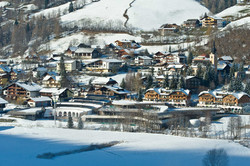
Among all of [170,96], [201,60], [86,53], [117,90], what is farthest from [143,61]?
[170,96]

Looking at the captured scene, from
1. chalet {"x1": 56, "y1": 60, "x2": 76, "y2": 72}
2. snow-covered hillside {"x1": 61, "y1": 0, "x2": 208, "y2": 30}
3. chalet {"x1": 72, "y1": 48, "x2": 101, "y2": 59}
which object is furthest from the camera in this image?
snow-covered hillside {"x1": 61, "y1": 0, "x2": 208, "y2": 30}

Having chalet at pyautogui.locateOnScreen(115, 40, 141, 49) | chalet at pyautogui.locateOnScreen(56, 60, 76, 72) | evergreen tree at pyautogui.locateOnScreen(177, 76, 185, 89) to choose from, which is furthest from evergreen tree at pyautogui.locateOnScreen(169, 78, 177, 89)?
chalet at pyautogui.locateOnScreen(115, 40, 141, 49)

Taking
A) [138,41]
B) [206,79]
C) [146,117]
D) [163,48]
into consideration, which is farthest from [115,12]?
[146,117]

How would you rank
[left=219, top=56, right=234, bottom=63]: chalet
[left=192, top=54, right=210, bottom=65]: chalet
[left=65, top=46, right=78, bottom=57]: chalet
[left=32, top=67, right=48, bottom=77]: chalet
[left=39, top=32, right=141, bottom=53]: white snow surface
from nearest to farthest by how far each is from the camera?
[left=192, top=54, right=210, bottom=65]: chalet < [left=219, top=56, right=234, bottom=63]: chalet < [left=32, top=67, right=48, bottom=77]: chalet < [left=65, top=46, right=78, bottom=57]: chalet < [left=39, top=32, right=141, bottom=53]: white snow surface

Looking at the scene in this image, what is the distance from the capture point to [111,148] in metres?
21.5

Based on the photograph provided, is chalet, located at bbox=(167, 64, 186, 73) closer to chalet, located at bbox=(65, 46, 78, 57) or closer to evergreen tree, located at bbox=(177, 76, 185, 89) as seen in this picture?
evergreen tree, located at bbox=(177, 76, 185, 89)

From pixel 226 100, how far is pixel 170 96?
514 centimetres

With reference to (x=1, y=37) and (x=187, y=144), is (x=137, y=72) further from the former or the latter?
(x=1, y=37)

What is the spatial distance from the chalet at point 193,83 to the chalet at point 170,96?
330cm

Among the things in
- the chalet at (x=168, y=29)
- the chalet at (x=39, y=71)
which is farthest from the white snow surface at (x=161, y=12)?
the chalet at (x=39, y=71)

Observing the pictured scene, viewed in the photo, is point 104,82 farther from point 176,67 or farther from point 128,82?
point 176,67

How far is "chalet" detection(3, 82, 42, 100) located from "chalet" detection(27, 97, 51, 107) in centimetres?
283

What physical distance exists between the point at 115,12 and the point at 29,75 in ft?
115

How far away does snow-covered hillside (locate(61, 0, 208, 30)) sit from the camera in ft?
250
